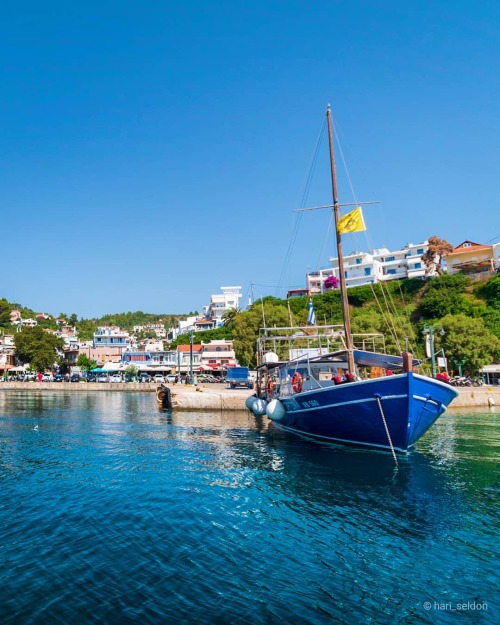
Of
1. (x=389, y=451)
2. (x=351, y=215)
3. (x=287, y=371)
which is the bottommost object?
(x=389, y=451)

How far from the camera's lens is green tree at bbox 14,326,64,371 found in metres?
85.9

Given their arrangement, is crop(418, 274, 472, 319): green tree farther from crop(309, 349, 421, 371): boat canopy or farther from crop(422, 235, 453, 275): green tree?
crop(309, 349, 421, 371): boat canopy

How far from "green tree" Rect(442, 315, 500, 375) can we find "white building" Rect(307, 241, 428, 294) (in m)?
42.6

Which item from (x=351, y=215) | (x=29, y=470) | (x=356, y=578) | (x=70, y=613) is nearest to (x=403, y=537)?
(x=356, y=578)

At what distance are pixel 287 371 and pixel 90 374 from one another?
74327mm

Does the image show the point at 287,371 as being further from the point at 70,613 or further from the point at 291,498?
the point at 70,613

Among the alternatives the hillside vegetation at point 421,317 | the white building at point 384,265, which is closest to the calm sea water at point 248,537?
the hillside vegetation at point 421,317

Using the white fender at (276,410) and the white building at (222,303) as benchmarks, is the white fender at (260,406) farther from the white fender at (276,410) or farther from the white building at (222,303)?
the white building at (222,303)

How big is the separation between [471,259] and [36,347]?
82.6 m

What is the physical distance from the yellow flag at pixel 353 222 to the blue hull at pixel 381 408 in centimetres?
758

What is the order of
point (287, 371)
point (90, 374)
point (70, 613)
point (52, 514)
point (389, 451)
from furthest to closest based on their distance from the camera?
point (90, 374) < point (287, 371) < point (389, 451) < point (52, 514) < point (70, 613)

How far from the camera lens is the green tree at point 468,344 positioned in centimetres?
5025

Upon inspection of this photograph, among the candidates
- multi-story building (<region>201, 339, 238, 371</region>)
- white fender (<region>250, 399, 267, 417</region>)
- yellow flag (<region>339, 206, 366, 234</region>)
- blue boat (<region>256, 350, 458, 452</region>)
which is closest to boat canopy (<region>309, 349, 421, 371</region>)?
blue boat (<region>256, 350, 458, 452</region>)

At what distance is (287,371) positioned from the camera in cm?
2462
